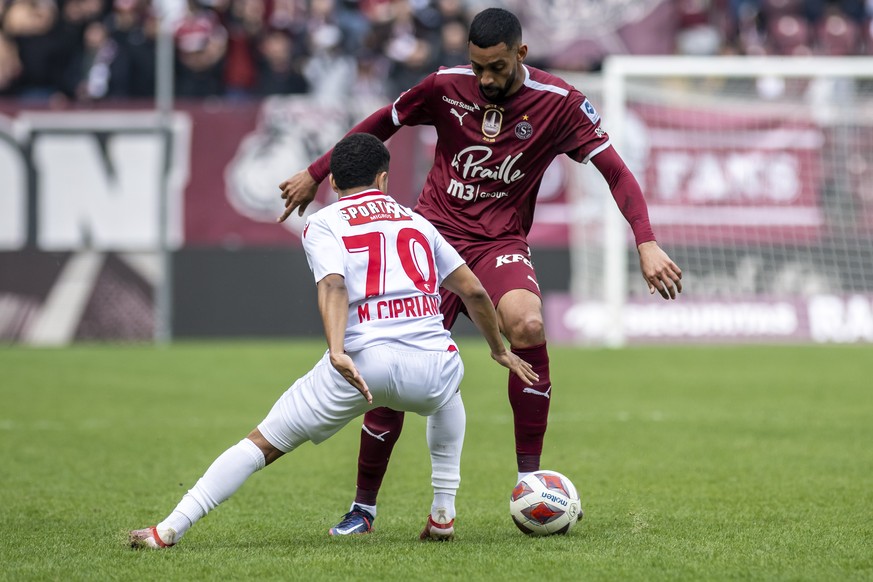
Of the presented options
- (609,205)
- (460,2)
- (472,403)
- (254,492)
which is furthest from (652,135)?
(254,492)

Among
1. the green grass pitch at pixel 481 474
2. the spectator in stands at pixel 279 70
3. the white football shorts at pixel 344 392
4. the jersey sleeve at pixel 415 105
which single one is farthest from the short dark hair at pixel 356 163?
the spectator in stands at pixel 279 70

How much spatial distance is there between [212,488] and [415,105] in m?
2.28

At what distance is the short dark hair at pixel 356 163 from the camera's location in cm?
527

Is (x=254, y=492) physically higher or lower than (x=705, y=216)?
lower

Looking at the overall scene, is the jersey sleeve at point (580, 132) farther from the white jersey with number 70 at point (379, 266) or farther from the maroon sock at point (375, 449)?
the maroon sock at point (375, 449)

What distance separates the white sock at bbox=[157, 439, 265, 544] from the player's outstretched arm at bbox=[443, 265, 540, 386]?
103 cm

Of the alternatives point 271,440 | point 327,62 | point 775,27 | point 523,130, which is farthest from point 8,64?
point 271,440

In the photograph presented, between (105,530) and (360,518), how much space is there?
43.2 inches

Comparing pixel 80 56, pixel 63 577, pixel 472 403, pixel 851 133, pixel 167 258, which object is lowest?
pixel 63 577

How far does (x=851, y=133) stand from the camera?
1558 centimetres

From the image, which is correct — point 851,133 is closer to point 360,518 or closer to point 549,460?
point 549,460

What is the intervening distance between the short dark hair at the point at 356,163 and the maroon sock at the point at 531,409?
1.13 metres

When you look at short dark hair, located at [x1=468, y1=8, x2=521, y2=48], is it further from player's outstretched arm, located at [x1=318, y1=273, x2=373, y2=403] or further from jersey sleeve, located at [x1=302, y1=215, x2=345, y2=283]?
player's outstretched arm, located at [x1=318, y1=273, x2=373, y2=403]

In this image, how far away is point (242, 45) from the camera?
17.1 m
